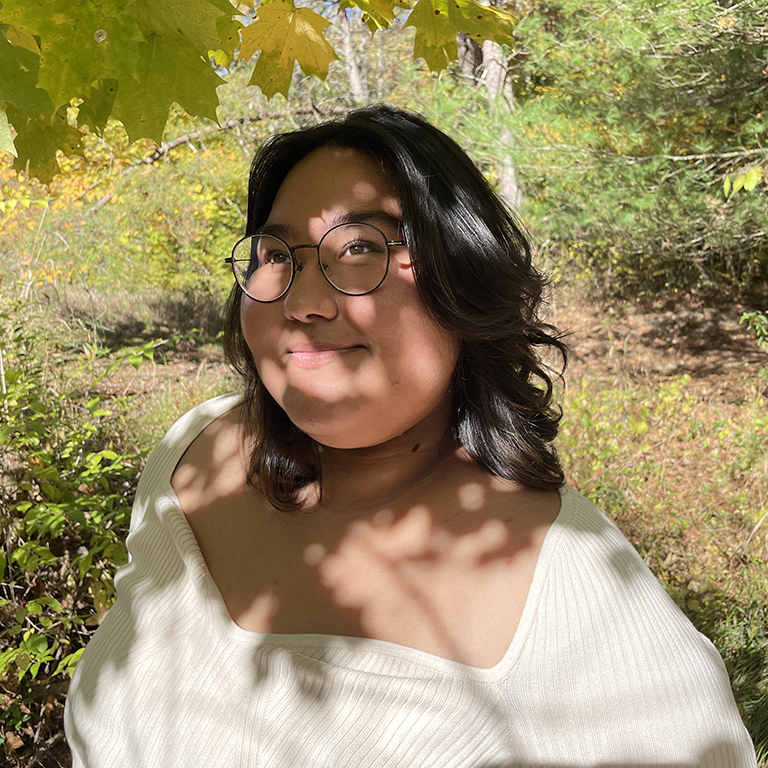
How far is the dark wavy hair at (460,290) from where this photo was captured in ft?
4.45

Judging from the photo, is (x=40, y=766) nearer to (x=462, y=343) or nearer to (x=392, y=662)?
(x=392, y=662)

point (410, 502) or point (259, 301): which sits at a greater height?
point (259, 301)

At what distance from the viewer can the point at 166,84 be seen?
1217 millimetres

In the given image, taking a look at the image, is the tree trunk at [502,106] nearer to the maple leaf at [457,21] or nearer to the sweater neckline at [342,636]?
the maple leaf at [457,21]

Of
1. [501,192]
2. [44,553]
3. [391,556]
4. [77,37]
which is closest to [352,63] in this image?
[501,192]

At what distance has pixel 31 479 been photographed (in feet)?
9.25

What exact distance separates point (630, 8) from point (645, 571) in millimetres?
5674

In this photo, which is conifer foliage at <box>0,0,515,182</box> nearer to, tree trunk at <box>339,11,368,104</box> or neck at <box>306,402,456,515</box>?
neck at <box>306,402,456,515</box>

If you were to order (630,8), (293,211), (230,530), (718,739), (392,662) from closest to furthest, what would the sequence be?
(718,739) → (392,662) → (293,211) → (230,530) → (630,8)

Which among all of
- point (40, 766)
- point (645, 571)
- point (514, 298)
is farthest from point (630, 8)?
point (40, 766)

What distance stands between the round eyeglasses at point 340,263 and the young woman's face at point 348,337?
0.01m

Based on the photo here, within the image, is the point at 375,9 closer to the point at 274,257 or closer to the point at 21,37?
the point at 274,257

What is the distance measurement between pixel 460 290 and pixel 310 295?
29cm

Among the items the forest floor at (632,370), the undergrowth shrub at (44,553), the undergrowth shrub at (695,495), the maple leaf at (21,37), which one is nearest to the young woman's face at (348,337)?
the maple leaf at (21,37)
